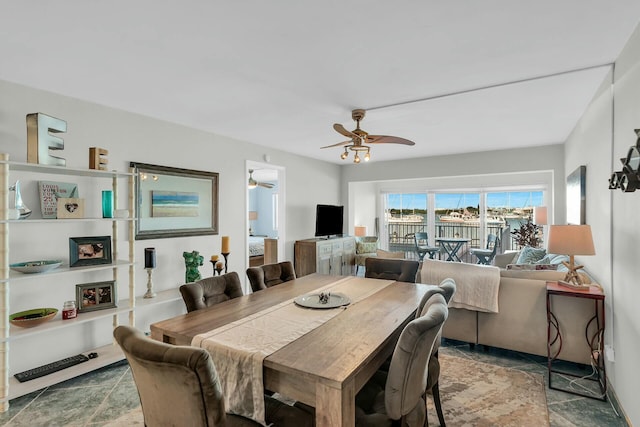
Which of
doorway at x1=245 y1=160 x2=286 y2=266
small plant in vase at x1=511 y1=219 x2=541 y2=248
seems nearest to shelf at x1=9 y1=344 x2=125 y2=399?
doorway at x1=245 y1=160 x2=286 y2=266

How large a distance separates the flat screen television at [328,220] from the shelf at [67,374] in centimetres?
352

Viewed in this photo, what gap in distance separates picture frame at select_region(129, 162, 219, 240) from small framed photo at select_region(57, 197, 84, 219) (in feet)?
2.24

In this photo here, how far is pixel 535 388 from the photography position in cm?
257

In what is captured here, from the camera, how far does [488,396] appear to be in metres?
2.47

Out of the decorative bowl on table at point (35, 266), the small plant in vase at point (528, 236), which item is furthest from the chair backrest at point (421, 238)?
the decorative bowl on table at point (35, 266)

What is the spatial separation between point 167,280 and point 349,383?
306 cm

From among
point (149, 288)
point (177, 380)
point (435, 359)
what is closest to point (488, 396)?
point (435, 359)

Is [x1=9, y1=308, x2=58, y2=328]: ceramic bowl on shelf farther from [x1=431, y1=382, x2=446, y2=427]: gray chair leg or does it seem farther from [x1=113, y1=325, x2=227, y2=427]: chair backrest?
[x1=431, y1=382, x2=446, y2=427]: gray chair leg

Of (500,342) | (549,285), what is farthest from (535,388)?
(549,285)

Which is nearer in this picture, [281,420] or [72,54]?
[281,420]

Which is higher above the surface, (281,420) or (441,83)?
(441,83)

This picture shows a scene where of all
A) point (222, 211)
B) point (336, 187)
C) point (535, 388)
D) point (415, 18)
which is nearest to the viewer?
point (415, 18)

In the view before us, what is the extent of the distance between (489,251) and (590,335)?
408 cm

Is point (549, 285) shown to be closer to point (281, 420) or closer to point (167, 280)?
point (281, 420)
